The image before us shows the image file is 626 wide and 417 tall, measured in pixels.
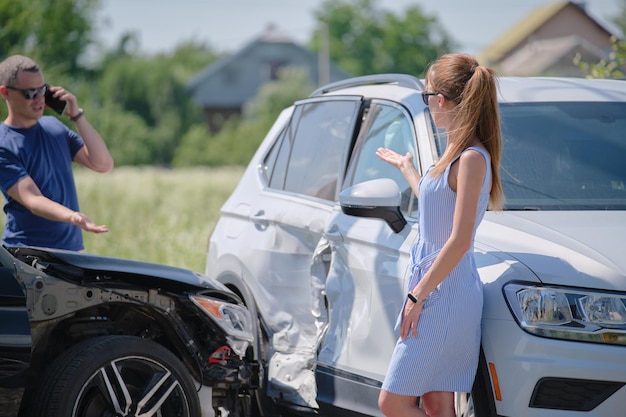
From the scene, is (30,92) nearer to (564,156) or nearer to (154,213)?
(564,156)

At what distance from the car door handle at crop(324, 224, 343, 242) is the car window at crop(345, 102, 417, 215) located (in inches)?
12.1

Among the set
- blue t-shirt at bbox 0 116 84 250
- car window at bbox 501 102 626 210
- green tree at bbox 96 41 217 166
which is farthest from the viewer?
green tree at bbox 96 41 217 166

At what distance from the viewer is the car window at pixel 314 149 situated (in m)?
5.53

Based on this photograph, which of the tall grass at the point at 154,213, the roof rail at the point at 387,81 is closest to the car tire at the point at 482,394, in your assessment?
the roof rail at the point at 387,81

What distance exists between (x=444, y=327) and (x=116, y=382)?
1401 millimetres

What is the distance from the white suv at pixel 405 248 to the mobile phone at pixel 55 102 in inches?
45.6

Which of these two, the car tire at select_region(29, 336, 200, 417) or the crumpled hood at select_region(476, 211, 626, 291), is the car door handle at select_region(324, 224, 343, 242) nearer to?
the crumpled hood at select_region(476, 211, 626, 291)

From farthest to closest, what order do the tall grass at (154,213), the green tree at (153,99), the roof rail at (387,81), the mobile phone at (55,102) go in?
the green tree at (153,99) < the tall grass at (154,213) < the mobile phone at (55,102) < the roof rail at (387,81)

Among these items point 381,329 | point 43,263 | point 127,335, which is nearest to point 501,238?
point 381,329

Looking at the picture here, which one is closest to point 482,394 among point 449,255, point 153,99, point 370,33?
point 449,255

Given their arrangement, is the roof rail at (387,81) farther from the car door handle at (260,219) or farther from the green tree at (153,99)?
the green tree at (153,99)

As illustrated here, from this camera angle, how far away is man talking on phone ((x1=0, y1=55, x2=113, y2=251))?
5.62 metres

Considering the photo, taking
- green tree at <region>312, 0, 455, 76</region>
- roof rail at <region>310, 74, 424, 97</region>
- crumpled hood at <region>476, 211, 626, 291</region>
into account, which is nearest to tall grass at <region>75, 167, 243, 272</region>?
roof rail at <region>310, 74, 424, 97</region>

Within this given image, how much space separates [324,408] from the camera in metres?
4.88
